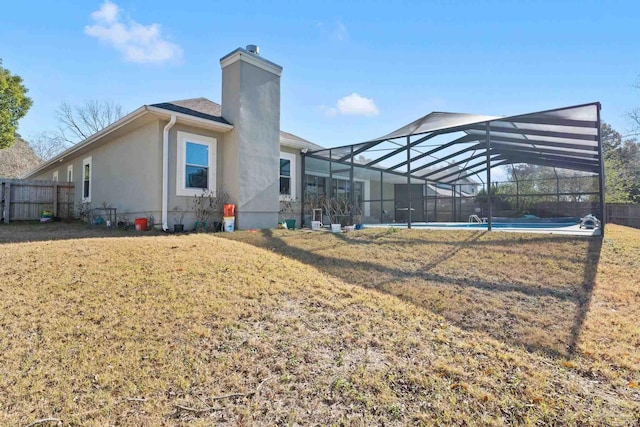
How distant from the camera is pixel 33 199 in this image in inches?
510

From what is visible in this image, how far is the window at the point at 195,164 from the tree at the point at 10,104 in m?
13.8

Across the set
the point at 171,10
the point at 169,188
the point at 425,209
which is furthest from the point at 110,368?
the point at 425,209

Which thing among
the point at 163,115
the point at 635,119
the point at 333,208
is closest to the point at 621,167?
the point at 635,119

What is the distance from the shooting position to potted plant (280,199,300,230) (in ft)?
37.1

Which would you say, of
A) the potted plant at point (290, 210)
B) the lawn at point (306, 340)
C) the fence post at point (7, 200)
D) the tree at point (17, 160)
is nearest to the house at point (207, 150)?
the potted plant at point (290, 210)

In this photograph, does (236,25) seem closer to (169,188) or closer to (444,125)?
(169,188)

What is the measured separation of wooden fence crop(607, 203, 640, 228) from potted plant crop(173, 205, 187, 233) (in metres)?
15.6

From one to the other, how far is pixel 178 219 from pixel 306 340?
6.69 metres

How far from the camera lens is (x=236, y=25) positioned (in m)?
10.1

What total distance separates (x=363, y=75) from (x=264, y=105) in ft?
13.4

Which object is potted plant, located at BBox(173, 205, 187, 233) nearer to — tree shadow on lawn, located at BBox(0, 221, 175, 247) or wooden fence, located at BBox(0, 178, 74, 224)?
tree shadow on lawn, located at BBox(0, 221, 175, 247)

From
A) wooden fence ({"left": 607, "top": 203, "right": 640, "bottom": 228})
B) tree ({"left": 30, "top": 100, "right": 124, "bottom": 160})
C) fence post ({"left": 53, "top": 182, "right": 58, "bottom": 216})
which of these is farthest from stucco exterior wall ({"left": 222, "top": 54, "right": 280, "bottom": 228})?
tree ({"left": 30, "top": 100, "right": 124, "bottom": 160})

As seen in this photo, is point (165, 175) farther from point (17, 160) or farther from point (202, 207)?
point (17, 160)

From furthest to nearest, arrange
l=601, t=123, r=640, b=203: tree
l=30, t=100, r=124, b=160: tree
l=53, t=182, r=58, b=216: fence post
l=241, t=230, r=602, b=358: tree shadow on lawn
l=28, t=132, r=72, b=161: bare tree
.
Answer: l=28, t=132, r=72, b=161: bare tree
l=30, t=100, r=124, b=160: tree
l=601, t=123, r=640, b=203: tree
l=53, t=182, r=58, b=216: fence post
l=241, t=230, r=602, b=358: tree shadow on lawn
